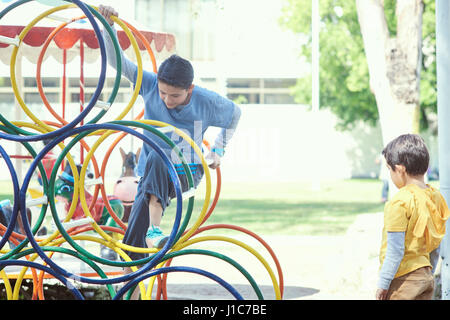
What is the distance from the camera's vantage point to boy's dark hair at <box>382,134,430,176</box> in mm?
3135

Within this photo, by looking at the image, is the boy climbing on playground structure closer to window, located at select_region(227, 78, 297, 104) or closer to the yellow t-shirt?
the yellow t-shirt

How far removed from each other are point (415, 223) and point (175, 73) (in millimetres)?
1436

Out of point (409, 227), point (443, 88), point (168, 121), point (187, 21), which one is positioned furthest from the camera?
point (187, 21)

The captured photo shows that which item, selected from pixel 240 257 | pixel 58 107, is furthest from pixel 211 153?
pixel 240 257

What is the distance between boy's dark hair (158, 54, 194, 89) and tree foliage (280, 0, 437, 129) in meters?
18.4

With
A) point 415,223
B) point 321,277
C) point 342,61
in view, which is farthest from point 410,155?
point 342,61

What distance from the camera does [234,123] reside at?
151 inches

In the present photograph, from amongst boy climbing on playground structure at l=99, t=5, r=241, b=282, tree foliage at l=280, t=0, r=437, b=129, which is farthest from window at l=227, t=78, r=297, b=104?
boy climbing on playground structure at l=99, t=5, r=241, b=282

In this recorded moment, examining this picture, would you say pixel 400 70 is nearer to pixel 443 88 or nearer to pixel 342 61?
pixel 443 88

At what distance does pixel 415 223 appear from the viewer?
3.04 meters

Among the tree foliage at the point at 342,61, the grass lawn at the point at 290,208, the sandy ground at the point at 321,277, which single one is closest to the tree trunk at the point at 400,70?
the sandy ground at the point at 321,277

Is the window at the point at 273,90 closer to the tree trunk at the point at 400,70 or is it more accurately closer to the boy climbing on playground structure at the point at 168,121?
the tree trunk at the point at 400,70
